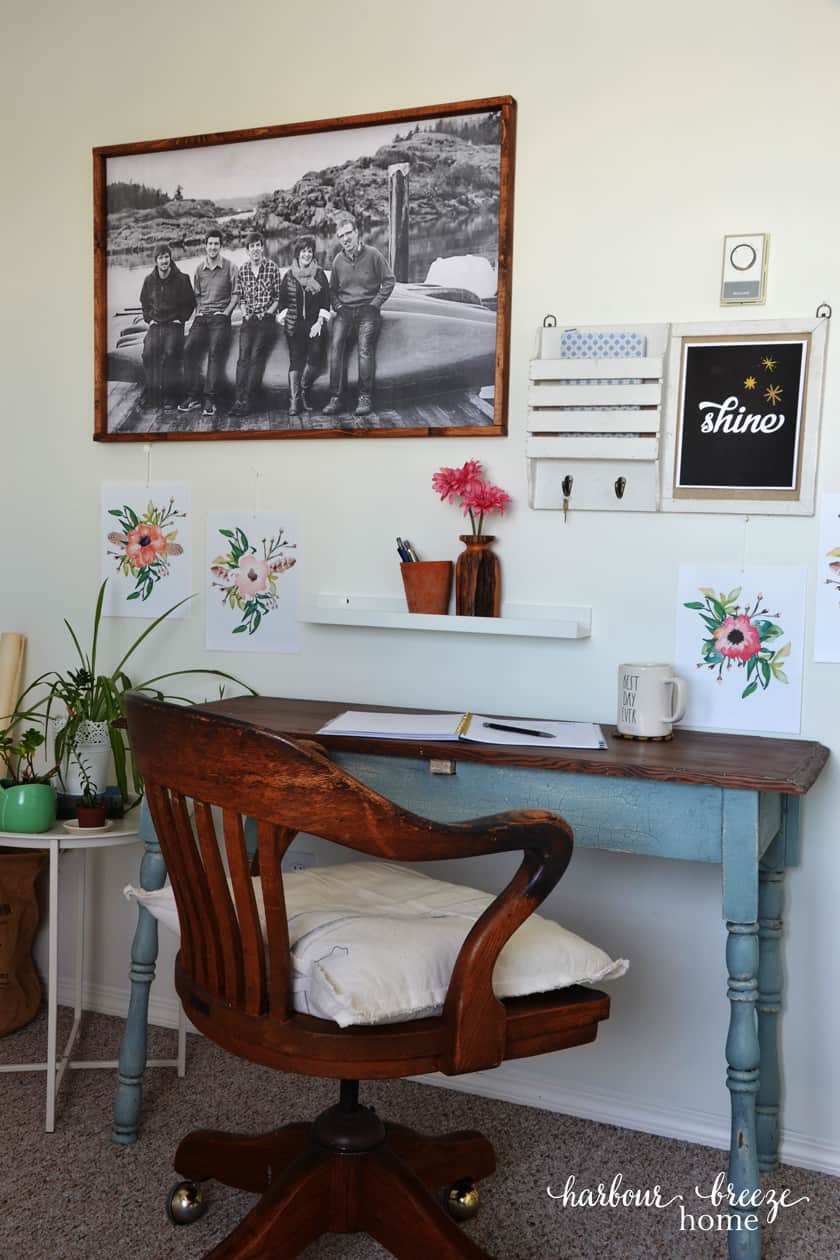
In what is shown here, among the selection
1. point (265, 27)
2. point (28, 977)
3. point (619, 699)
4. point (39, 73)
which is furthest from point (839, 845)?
point (39, 73)

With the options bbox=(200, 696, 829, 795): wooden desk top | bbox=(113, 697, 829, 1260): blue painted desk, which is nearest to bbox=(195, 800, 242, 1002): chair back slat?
bbox=(200, 696, 829, 795): wooden desk top

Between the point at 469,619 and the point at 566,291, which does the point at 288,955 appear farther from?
the point at 566,291

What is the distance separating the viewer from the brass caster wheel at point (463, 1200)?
1875 millimetres

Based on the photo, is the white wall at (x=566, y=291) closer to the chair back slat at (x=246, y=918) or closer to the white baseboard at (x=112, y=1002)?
the white baseboard at (x=112, y=1002)

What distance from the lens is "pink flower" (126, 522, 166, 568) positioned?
2648mm

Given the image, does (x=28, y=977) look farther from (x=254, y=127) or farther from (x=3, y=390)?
(x=254, y=127)

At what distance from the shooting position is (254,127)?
2.50 m

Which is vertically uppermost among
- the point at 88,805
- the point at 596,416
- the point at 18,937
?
the point at 596,416

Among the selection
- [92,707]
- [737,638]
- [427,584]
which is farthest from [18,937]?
[737,638]

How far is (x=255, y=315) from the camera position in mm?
2508

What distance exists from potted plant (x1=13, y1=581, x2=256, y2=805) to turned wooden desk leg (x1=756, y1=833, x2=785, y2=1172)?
3.80 ft

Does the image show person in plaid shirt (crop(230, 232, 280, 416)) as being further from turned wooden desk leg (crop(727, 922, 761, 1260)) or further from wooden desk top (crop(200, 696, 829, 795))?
turned wooden desk leg (crop(727, 922, 761, 1260))

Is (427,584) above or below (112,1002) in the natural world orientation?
above

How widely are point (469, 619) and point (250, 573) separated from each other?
0.56 metres
